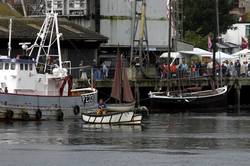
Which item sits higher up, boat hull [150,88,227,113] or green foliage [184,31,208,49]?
green foliage [184,31,208,49]

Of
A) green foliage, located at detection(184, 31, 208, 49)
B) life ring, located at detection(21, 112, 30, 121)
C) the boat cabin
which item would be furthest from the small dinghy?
green foliage, located at detection(184, 31, 208, 49)

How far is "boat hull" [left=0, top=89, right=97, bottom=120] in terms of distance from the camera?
247ft

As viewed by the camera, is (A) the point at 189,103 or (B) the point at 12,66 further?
(A) the point at 189,103

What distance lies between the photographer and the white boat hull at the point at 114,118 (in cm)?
7281

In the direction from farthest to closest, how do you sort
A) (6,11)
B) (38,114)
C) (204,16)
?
(204,16)
(6,11)
(38,114)

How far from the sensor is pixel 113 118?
240ft

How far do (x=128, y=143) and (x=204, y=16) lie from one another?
83484 mm

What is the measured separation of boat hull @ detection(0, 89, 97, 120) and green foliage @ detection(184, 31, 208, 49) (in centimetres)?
5343

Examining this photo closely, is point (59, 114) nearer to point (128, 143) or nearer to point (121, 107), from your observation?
point (121, 107)

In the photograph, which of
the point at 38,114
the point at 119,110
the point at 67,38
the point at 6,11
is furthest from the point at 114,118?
the point at 6,11

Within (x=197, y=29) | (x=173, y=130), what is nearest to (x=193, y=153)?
(x=173, y=130)

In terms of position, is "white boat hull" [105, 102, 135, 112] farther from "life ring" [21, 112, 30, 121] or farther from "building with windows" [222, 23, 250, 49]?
"building with windows" [222, 23, 250, 49]

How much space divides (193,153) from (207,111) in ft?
127

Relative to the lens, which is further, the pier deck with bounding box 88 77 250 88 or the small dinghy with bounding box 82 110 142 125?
the pier deck with bounding box 88 77 250 88
